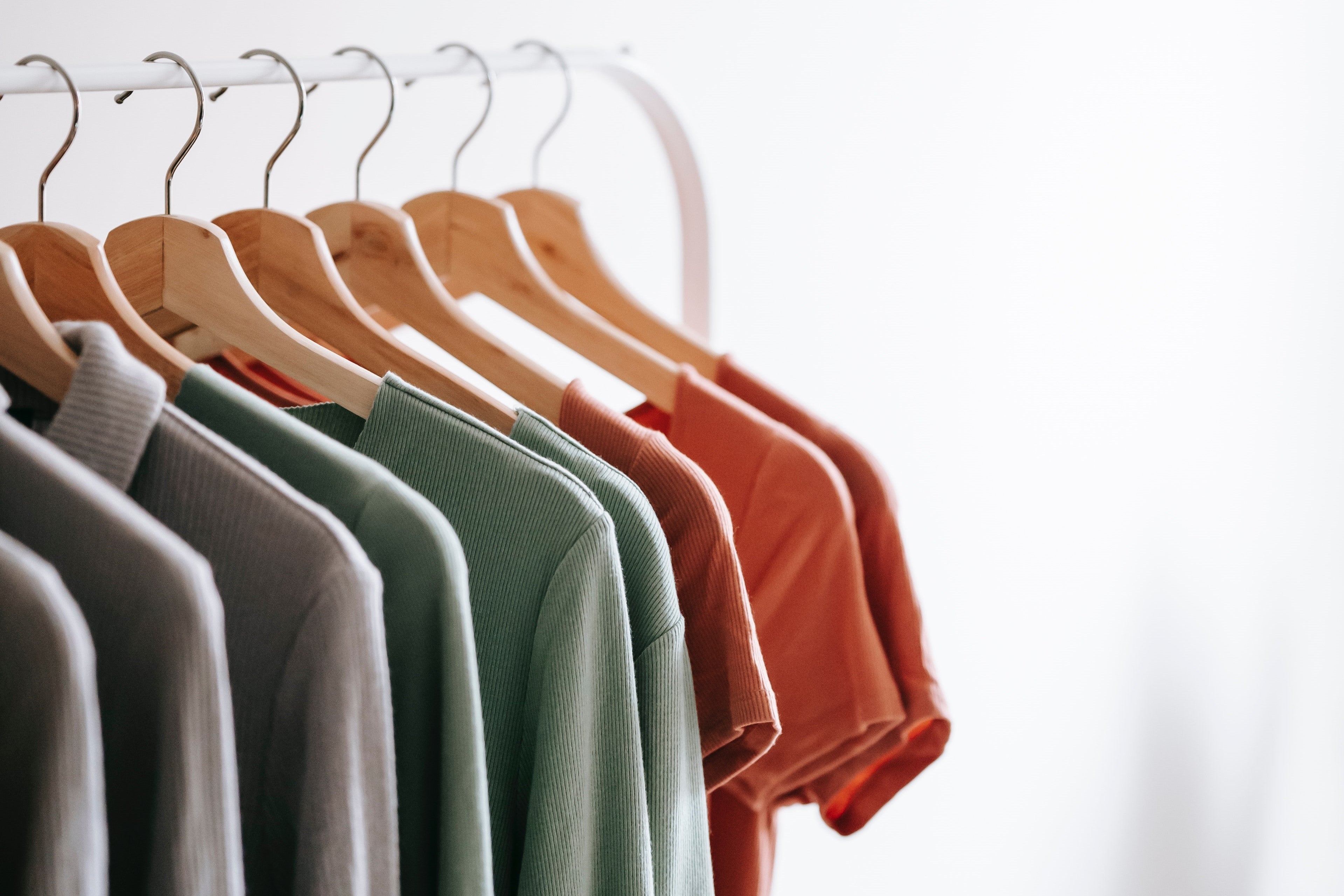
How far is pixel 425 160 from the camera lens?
1033 millimetres

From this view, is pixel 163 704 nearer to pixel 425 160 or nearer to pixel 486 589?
pixel 486 589

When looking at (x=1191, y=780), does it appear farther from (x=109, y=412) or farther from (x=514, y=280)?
(x=109, y=412)

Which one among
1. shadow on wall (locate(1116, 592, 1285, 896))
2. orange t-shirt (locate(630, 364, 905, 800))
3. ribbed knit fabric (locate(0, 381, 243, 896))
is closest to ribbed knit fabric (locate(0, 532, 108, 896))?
ribbed knit fabric (locate(0, 381, 243, 896))

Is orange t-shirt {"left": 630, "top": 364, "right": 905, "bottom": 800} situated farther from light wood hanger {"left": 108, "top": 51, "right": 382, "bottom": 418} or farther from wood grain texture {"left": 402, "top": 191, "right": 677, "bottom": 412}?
light wood hanger {"left": 108, "top": 51, "right": 382, "bottom": 418}

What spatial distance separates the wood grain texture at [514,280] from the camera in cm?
77

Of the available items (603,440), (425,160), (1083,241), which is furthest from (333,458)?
(1083,241)

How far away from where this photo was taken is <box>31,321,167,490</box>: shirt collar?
44 centimetres

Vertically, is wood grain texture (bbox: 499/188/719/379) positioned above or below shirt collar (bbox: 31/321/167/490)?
above

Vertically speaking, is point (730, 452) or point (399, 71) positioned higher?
Result: point (399, 71)

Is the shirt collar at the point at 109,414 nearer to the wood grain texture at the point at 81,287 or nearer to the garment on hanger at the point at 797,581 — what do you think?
the wood grain texture at the point at 81,287

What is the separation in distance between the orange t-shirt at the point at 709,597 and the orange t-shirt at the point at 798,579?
0.32 ft

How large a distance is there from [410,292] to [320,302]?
0.27ft

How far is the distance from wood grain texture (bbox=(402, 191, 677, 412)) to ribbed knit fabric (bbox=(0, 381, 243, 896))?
0.41 metres

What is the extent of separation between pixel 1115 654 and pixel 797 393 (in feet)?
2.46
